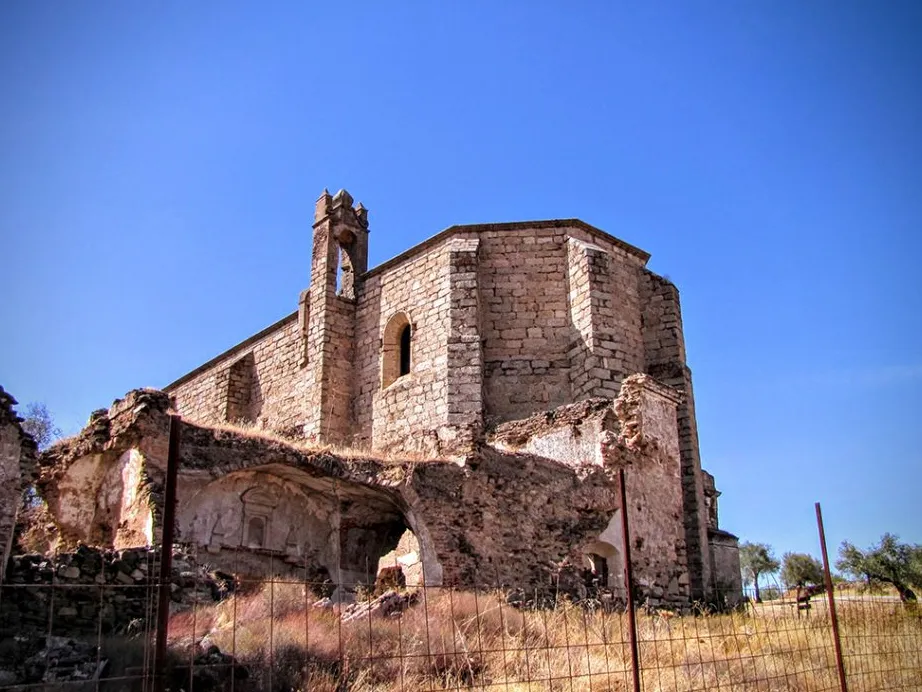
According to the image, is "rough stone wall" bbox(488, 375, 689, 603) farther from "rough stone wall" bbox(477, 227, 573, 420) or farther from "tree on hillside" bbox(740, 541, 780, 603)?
"tree on hillside" bbox(740, 541, 780, 603)

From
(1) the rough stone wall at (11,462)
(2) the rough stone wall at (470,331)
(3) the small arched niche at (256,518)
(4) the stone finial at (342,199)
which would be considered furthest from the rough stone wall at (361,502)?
(4) the stone finial at (342,199)

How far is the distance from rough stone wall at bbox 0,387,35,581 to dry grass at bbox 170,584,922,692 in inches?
118

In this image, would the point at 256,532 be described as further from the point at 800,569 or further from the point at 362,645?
the point at 800,569

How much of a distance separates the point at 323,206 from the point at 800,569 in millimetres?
27923

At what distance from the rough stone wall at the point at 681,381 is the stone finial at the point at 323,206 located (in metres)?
8.48

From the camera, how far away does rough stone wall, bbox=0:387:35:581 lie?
1010cm

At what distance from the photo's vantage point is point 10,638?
7.16 m

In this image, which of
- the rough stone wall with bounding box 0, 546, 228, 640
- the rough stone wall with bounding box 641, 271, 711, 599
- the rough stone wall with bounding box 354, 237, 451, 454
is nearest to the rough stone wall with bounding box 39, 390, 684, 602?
the rough stone wall with bounding box 0, 546, 228, 640

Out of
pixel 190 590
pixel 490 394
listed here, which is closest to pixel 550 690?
pixel 190 590

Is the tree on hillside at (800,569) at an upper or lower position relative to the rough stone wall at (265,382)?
lower

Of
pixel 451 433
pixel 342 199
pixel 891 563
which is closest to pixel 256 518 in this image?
pixel 451 433

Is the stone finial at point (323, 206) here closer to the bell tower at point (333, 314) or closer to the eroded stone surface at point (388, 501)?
the bell tower at point (333, 314)

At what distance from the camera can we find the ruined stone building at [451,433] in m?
11.6

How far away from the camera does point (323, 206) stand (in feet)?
73.7
